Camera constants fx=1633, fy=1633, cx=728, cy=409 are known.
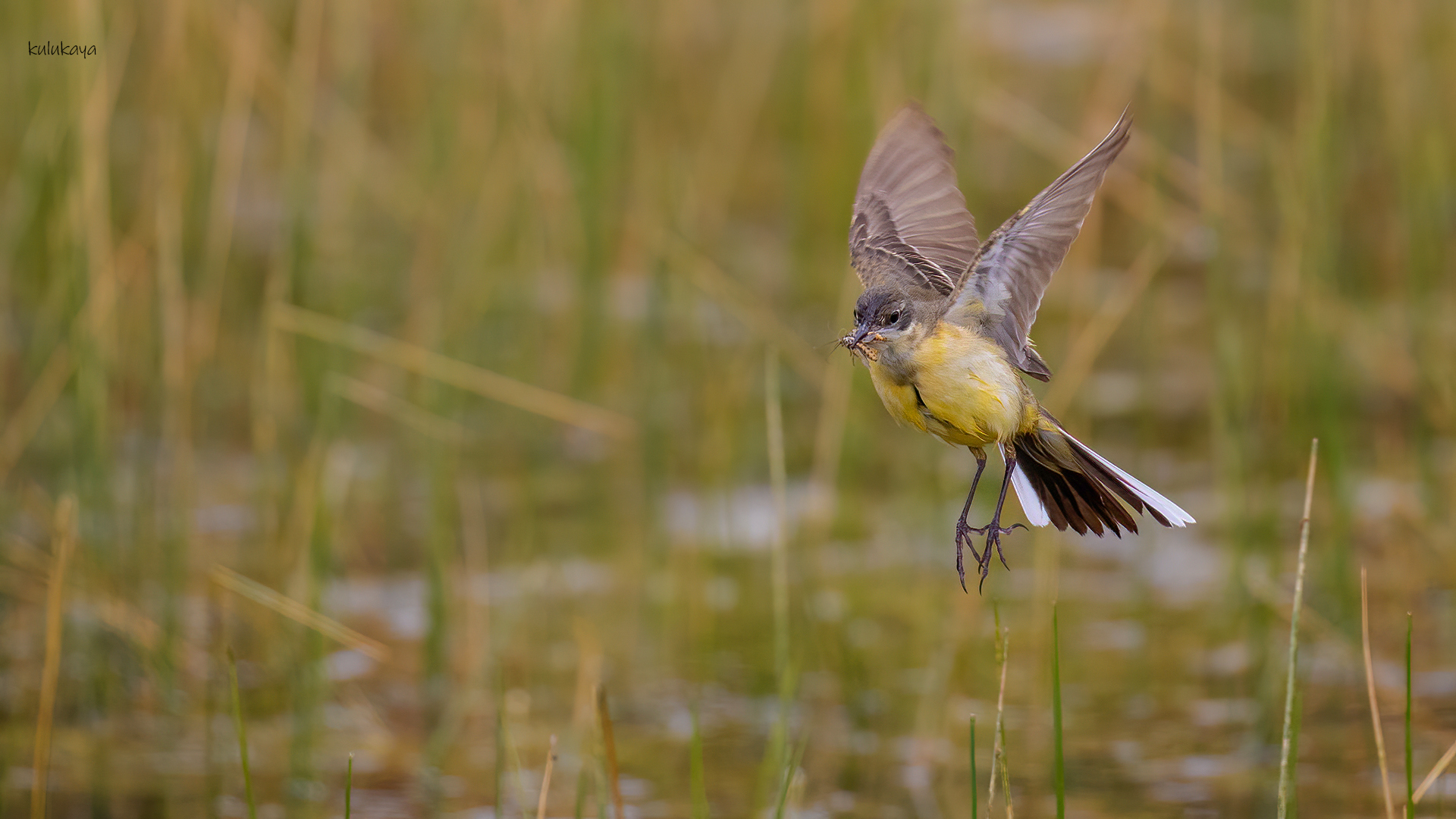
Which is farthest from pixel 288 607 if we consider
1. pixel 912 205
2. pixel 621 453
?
pixel 621 453

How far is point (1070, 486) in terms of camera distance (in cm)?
281

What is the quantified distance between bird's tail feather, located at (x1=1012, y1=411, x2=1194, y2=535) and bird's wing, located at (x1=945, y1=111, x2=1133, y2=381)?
0.13 metres

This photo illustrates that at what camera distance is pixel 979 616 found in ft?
17.7

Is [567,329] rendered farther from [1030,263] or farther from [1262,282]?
[1030,263]

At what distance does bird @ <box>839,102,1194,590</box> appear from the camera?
2527 millimetres

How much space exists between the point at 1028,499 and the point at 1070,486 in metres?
0.09

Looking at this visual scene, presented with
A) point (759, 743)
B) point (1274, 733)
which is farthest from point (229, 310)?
point (1274, 733)

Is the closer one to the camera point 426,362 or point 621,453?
point 426,362

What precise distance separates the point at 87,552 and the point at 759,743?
209cm

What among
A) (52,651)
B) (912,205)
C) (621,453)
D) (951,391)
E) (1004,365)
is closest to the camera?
(951,391)

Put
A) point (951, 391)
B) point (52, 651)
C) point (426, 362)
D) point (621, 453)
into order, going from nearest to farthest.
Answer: point (951, 391)
point (52, 651)
point (426, 362)
point (621, 453)

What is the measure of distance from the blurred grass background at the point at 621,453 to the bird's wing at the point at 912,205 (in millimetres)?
454

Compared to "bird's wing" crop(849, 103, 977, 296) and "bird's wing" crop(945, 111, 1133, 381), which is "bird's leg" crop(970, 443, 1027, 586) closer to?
"bird's wing" crop(945, 111, 1133, 381)

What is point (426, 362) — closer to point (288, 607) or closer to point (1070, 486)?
point (288, 607)
